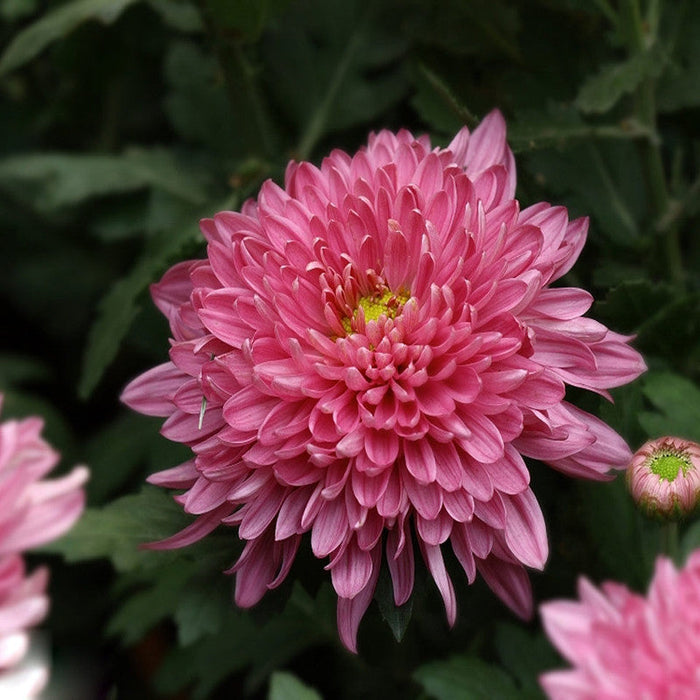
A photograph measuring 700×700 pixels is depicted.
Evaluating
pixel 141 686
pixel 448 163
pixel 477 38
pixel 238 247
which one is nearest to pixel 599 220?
pixel 477 38

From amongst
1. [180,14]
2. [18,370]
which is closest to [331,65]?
[180,14]

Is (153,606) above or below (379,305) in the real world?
below

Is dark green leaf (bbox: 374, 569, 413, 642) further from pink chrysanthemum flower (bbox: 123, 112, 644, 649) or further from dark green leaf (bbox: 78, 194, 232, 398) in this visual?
→ dark green leaf (bbox: 78, 194, 232, 398)

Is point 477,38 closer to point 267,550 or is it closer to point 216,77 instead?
point 216,77

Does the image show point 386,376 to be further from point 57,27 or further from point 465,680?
point 57,27

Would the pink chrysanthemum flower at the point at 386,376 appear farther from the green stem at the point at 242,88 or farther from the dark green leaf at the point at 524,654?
the green stem at the point at 242,88
